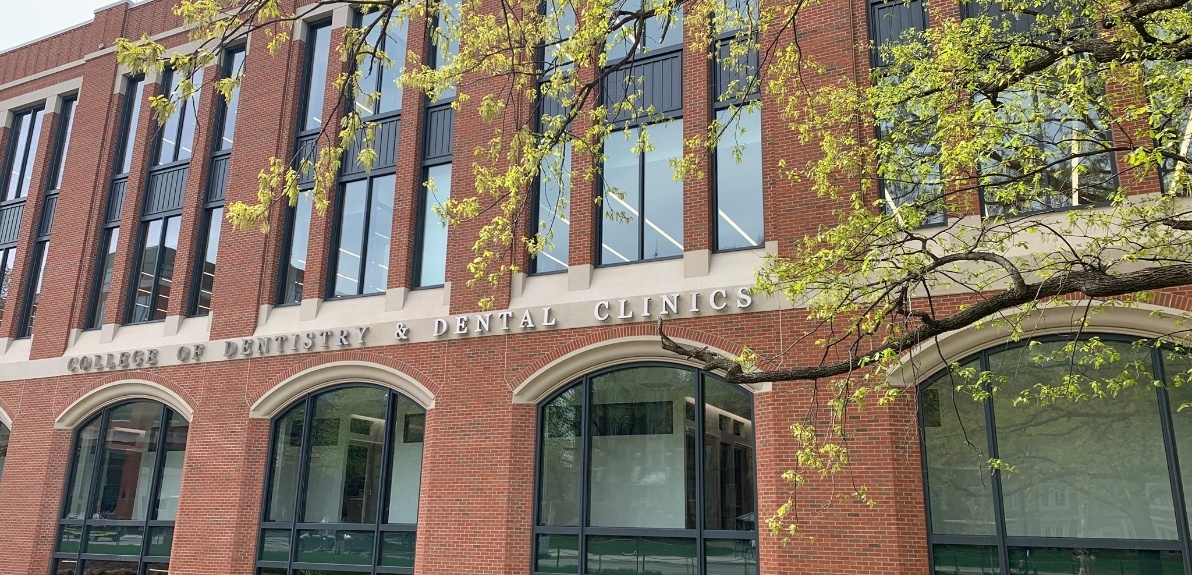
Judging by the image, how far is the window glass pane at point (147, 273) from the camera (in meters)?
18.2

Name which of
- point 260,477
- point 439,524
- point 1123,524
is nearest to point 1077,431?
point 1123,524

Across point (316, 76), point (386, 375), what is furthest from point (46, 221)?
point (386, 375)

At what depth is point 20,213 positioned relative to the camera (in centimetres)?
2097

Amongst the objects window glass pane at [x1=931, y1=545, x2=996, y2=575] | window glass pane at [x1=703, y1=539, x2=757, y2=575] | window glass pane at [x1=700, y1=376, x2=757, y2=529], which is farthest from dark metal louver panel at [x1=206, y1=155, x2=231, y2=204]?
window glass pane at [x1=931, y1=545, x2=996, y2=575]

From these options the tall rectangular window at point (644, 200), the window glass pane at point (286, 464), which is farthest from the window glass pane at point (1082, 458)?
the window glass pane at point (286, 464)

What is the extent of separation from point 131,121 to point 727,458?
54.3 ft

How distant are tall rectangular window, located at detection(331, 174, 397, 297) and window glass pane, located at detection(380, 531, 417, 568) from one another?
431 centimetres

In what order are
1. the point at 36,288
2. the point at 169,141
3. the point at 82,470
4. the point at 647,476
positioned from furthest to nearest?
1. the point at 36,288
2. the point at 169,141
3. the point at 82,470
4. the point at 647,476

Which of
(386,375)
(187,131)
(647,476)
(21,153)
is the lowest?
(647,476)

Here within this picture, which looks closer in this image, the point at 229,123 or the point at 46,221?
the point at 229,123

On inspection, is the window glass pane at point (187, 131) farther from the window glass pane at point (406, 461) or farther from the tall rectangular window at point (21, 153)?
the window glass pane at point (406, 461)

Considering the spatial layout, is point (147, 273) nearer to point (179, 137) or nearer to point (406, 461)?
point (179, 137)

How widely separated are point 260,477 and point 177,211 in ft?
21.7

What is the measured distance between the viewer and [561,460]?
13352 millimetres
